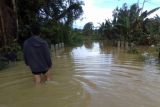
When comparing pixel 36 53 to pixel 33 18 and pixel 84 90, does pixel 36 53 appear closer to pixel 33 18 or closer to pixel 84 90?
pixel 84 90

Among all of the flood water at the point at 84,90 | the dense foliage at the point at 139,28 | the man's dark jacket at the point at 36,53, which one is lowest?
the flood water at the point at 84,90

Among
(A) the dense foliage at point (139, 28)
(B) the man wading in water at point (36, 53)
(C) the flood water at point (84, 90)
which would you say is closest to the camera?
(C) the flood water at point (84, 90)

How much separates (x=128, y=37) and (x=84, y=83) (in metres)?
18.4

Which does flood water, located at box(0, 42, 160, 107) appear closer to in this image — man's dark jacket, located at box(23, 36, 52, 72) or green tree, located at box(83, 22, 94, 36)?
man's dark jacket, located at box(23, 36, 52, 72)

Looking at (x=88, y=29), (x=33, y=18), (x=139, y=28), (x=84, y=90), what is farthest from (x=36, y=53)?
(x=88, y=29)

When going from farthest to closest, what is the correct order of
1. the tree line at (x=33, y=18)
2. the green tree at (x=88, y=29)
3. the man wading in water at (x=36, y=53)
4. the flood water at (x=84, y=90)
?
the green tree at (x=88, y=29)
the tree line at (x=33, y=18)
the man wading in water at (x=36, y=53)
the flood water at (x=84, y=90)

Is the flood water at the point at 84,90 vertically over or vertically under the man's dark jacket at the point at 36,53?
under

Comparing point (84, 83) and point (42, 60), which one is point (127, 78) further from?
point (42, 60)

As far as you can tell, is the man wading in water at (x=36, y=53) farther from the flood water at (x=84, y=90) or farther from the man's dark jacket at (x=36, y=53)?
the flood water at (x=84, y=90)

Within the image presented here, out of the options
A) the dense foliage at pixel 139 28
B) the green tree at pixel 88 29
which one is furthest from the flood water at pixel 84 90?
the green tree at pixel 88 29

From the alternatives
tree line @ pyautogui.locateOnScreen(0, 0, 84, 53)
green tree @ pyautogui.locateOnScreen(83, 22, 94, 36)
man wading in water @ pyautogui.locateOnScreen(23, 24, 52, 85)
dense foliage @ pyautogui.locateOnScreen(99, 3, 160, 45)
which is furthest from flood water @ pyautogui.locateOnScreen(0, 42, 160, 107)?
green tree @ pyautogui.locateOnScreen(83, 22, 94, 36)

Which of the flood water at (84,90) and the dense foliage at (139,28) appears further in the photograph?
the dense foliage at (139,28)

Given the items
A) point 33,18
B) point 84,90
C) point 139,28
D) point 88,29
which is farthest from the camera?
point 88,29

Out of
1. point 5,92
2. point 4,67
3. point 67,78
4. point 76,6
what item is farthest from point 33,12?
point 5,92
